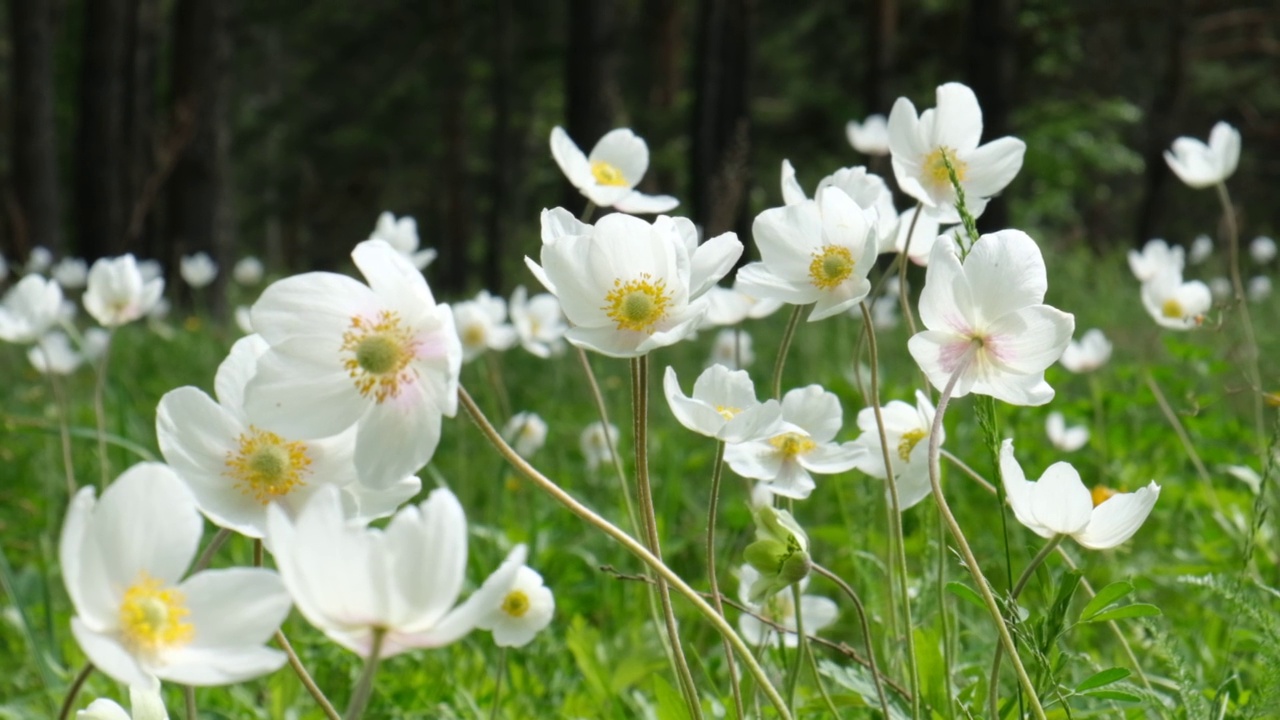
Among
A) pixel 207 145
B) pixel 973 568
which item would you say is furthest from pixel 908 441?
pixel 207 145

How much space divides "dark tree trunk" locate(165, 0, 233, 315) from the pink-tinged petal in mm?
9096

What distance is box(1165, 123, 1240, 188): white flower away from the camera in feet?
7.43

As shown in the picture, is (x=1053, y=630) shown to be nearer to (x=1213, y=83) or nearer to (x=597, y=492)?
(x=597, y=492)

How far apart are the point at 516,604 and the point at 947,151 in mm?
665

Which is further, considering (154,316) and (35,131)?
(35,131)

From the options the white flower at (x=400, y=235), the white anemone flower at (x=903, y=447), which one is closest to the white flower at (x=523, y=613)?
the white anemone flower at (x=903, y=447)

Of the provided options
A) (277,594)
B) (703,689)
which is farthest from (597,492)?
(277,594)

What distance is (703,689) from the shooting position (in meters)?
1.68

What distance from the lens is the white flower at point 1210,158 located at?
2.26 m

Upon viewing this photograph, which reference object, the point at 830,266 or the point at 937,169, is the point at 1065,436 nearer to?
the point at 937,169

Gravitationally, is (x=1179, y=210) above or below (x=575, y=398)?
below

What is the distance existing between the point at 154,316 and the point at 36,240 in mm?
4394

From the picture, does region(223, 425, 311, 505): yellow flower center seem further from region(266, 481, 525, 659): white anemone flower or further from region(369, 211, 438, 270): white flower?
region(369, 211, 438, 270): white flower

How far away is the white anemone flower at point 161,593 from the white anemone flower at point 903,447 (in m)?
0.67
